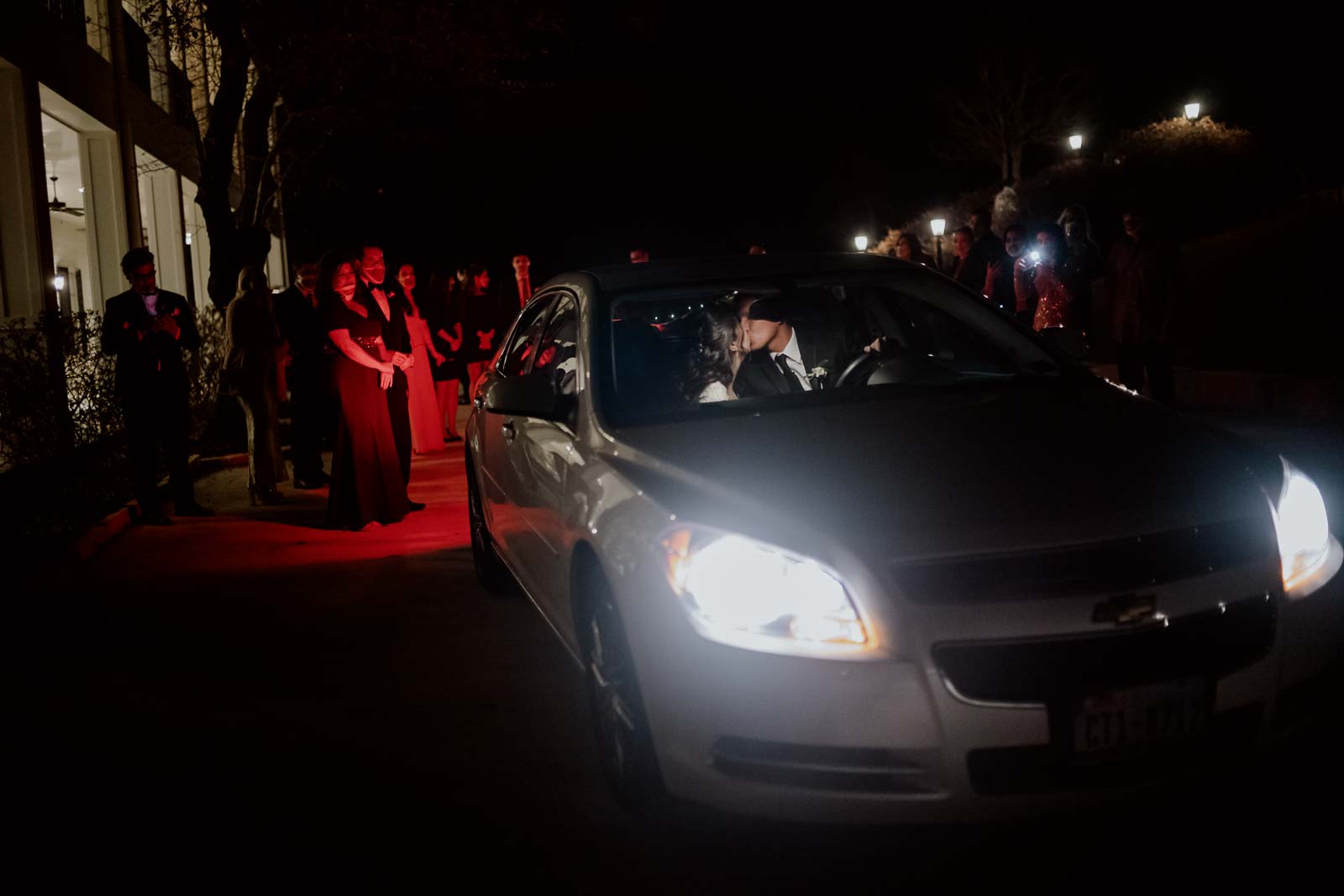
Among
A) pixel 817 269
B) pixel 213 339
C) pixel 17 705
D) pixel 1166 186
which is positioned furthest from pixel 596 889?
pixel 1166 186

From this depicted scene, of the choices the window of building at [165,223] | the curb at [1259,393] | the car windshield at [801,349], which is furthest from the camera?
the window of building at [165,223]

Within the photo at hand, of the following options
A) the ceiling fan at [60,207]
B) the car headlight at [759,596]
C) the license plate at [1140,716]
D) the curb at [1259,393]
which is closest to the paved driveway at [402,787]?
the license plate at [1140,716]

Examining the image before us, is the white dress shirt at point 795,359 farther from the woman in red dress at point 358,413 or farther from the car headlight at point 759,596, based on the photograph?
the woman in red dress at point 358,413

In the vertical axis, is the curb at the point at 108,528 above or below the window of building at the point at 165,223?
below

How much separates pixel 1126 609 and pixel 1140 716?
245 mm

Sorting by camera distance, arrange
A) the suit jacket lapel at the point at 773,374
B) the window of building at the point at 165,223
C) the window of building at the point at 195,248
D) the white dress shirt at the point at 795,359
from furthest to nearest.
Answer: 1. the window of building at the point at 195,248
2. the window of building at the point at 165,223
3. the white dress shirt at the point at 795,359
4. the suit jacket lapel at the point at 773,374

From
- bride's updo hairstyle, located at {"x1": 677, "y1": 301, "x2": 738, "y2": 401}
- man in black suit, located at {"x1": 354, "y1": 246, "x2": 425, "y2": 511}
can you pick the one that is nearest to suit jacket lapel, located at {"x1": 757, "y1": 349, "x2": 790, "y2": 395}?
bride's updo hairstyle, located at {"x1": 677, "y1": 301, "x2": 738, "y2": 401}

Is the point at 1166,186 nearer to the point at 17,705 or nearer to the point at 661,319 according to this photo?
the point at 661,319

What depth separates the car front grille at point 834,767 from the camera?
3570 millimetres

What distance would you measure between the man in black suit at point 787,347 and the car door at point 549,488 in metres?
0.68

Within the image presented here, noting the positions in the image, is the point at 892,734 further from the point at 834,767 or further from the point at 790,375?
the point at 790,375

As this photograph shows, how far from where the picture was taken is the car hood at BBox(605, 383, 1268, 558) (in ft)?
12.1

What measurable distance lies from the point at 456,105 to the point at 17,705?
2038cm

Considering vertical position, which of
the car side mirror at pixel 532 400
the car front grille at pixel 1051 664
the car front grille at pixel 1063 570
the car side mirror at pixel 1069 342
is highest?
the car side mirror at pixel 1069 342
